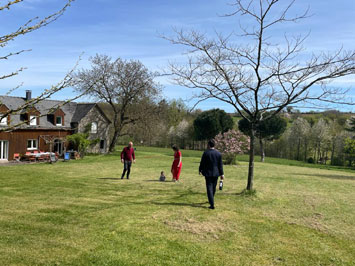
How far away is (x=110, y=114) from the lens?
54.8 meters

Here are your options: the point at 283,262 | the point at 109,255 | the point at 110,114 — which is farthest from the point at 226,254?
the point at 110,114

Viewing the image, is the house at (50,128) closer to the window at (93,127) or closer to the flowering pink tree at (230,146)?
the window at (93,127)

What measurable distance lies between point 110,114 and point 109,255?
168 ft

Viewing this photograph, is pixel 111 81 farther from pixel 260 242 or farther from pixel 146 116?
pixel 260 242

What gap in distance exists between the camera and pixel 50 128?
94.9 ft

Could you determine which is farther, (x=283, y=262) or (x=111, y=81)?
(x=111, y=81)

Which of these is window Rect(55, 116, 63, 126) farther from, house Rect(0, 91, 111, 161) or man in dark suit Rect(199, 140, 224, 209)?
man in dark suit Rect(199, 140, 224, 209)

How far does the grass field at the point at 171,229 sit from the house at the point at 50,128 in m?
12.5

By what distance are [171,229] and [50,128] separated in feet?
85.0

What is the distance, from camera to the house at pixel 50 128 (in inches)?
1073

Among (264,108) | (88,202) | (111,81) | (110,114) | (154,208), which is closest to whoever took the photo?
(154,208)

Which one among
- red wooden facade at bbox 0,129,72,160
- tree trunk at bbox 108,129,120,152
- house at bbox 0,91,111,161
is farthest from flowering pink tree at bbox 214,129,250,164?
tree trunk at bbox 108,129,120,152

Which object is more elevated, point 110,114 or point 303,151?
point 110,114

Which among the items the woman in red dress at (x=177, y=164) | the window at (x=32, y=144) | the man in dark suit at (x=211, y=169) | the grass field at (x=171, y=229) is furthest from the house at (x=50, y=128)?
the man in dark suit at (x=211, y=169)
